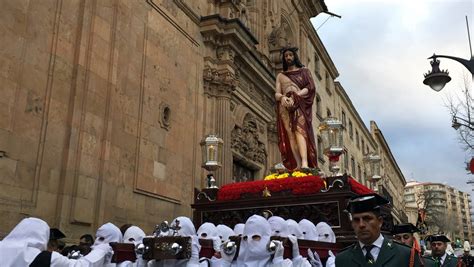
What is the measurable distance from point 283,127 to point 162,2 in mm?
5355

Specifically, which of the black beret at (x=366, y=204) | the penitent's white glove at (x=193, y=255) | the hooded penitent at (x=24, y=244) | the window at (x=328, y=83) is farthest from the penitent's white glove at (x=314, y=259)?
the window at (x=328, y=83)

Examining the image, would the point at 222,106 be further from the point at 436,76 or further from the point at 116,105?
the point at 436,76

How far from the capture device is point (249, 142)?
53.5 feet

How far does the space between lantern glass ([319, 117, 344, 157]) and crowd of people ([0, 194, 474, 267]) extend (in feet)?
8.46

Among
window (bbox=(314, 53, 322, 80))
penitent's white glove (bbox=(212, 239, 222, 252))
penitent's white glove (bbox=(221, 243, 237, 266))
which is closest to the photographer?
penitent's white glove (bbox=(221, 243, 237, 266))

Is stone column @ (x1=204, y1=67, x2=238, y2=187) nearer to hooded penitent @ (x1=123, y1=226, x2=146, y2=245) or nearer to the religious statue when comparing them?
the religious statue

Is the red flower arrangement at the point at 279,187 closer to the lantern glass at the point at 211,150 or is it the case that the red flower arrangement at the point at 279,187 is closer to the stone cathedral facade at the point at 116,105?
the lantern glass at the point at 211,150

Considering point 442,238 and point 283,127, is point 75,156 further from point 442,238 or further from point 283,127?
point 442,238

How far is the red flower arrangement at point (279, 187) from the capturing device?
7.04 metres

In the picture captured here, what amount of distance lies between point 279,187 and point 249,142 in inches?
352

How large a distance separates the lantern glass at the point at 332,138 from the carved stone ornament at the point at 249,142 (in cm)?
631

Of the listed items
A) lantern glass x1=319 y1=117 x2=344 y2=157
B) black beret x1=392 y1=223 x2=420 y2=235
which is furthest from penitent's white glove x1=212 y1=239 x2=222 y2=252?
lantern glass x1=319 y1=117 x2=344 y2=157

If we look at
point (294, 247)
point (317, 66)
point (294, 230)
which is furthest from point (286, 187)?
point (317, 66)

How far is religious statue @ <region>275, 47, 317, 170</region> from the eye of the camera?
886 cm
